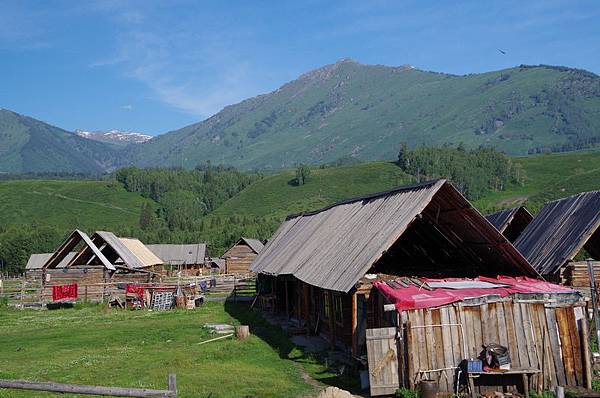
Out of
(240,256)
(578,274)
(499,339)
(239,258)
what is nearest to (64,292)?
(578,274)

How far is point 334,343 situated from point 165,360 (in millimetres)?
6870

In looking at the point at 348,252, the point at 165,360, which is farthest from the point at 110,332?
the point at 348,252

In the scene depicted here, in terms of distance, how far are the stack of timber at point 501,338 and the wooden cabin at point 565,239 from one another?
925 cm

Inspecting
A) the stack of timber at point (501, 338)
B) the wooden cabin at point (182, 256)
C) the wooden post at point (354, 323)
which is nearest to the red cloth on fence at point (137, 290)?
the wooden post at point (354, 323)

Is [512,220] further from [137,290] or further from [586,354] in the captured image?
[137,290]

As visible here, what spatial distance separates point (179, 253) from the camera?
360 feet

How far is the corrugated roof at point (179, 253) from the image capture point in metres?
108

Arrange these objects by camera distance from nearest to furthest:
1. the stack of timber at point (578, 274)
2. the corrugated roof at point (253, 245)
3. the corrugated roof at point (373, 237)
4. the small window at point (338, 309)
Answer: the corrugated roof at point (373, 237) → the small window at point (338, 309) → the stack of timber at point (578, 274) → the corrugated roof at point (253, 245)

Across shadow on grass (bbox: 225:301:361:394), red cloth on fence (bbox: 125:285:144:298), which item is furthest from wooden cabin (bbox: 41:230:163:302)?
shadow on grass (bbox: 225:301:361:394)

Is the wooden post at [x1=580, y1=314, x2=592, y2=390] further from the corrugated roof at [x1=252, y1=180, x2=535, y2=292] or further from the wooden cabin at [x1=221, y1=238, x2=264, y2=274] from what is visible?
the wooden cabin at [x1=221, y1=238, x2=264, y2=274]

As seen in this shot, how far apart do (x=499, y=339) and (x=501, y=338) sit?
0.07 meters

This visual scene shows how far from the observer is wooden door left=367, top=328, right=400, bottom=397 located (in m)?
17.0

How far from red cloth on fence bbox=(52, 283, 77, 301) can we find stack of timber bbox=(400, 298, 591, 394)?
3733 centimetres

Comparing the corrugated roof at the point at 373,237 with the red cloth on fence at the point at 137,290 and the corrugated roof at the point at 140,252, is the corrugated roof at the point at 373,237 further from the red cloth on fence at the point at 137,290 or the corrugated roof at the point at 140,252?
the corrugated roof at the point at 140,252
